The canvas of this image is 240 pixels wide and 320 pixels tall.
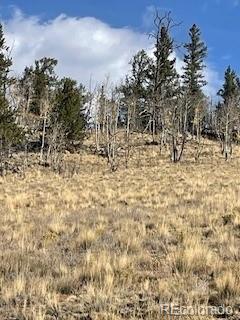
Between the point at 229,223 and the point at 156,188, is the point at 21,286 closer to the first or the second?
the point at 229,223

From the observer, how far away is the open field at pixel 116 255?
6.25 metres

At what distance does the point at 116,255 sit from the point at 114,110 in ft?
131

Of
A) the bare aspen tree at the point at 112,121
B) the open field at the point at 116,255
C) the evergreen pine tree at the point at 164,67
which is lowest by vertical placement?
the open field at the point at 116,255

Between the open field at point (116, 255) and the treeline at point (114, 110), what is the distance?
18706 millimetres

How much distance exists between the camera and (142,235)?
10805mm

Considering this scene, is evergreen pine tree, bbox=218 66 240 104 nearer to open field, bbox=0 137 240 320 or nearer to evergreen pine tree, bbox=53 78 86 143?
evergreen pine tree, bbox=53 78 86 143

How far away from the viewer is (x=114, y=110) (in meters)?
48.1

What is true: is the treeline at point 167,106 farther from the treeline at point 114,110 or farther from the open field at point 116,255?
the open field at point 116,255

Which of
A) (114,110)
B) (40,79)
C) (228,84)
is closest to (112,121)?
(114,110)

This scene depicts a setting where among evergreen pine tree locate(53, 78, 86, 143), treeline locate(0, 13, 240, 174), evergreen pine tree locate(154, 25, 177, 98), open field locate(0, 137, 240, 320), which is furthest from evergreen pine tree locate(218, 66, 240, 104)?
Result: open field locate(0, 137, 240, 320)
